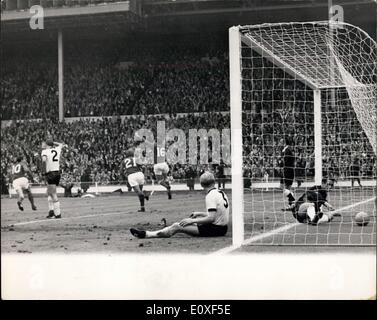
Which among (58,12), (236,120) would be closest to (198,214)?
(236,120)

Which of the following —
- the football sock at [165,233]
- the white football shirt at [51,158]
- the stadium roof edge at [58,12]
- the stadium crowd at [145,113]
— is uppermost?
the stadium roof edge at [58,12]

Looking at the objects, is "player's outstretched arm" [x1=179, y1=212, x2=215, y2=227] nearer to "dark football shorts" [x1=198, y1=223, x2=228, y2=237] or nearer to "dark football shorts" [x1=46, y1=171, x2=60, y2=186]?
"dark football shorts" [x1=198, y1=223, x2=228, y2=237]

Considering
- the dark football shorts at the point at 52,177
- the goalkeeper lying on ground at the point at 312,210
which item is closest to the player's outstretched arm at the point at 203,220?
the goalkeeper lying on ground at the point at 312,210

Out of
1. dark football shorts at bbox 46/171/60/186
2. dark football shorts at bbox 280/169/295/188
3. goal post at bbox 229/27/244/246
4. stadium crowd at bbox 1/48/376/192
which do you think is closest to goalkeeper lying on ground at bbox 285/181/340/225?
goal post at bbox 229/27/244/246

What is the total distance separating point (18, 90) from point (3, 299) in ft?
82.9

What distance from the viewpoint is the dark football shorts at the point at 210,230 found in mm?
7680

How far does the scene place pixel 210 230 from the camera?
7.71 m

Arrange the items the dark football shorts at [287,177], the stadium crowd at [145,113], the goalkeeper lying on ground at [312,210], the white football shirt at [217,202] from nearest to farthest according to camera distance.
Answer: the white football shirt at [217,202], the goalkeeper lying on ground at [312,210], the dark football shorts at [287,177], the stadium crowd at [145,113]

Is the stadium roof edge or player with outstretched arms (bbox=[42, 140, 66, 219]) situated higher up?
the stadium roof edge

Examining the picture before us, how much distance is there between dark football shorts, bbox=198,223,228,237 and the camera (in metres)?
7.68

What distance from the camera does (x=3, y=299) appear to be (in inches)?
193

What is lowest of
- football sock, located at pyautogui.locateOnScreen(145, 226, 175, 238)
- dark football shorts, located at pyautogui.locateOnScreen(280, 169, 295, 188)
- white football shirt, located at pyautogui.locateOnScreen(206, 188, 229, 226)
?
football sock, located at pyautogui.locateOnScreen(145, 226, 175, 238)

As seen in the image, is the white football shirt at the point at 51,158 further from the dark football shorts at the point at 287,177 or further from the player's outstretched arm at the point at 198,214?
the player's outstretched arm at the point at 198,214

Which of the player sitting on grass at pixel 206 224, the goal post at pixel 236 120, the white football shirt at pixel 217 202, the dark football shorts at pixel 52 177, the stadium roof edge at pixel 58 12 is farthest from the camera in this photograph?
the stadium roof edge at pixel 58 12
